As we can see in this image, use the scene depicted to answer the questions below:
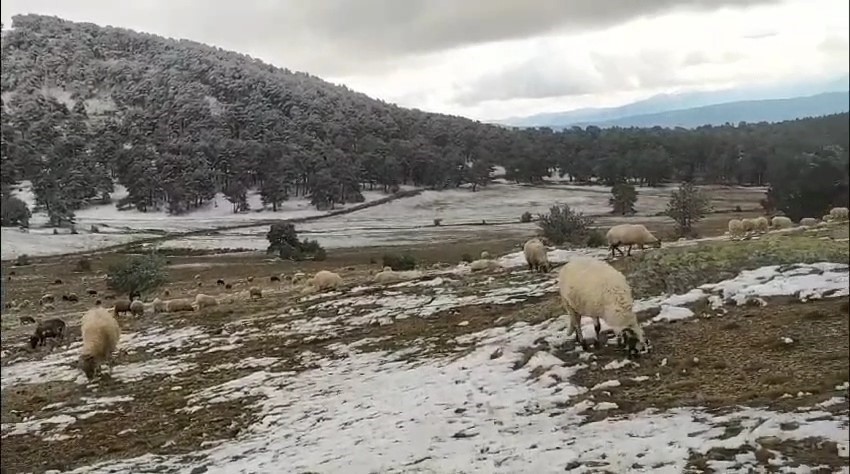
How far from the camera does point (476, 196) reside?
31.2m

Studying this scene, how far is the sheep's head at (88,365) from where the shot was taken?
1559 centimetres

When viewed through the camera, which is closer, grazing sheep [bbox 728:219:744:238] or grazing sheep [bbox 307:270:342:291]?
grazing sheep [bbox 728:219:744:238]

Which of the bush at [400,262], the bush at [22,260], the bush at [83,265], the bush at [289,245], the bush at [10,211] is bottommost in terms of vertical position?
the bush at [400,262]

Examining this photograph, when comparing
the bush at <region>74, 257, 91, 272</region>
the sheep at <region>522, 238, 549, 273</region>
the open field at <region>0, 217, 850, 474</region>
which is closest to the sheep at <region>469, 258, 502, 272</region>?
the sheep at <region>522, 238, 549, 273</region>

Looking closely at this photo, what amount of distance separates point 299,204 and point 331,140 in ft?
76.0

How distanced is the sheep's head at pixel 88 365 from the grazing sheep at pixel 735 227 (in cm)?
1717

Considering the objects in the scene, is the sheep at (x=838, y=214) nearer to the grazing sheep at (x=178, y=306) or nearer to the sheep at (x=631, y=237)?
the sheep at (x=631, y=237)

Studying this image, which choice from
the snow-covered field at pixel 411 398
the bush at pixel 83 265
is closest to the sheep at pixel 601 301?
the snow-covered field at pixel 411 398

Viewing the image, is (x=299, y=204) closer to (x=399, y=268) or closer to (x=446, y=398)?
(x=399, y=268)

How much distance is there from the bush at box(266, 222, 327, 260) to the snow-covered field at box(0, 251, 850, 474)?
13.1 metres

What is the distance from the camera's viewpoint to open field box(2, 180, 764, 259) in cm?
2262

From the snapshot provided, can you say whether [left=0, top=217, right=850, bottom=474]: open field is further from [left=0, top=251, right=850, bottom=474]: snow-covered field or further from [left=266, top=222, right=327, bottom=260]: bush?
[left=266, top=222, right=327, bottom=260]: bush

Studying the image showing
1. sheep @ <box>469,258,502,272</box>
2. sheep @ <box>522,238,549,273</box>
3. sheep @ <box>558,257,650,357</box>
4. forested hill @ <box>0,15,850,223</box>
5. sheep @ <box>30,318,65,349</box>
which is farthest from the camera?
sheep @ <box>469,258,502,272</box>

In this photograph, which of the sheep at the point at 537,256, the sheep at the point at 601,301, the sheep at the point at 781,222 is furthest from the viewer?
the sheep at the point at 537,256
